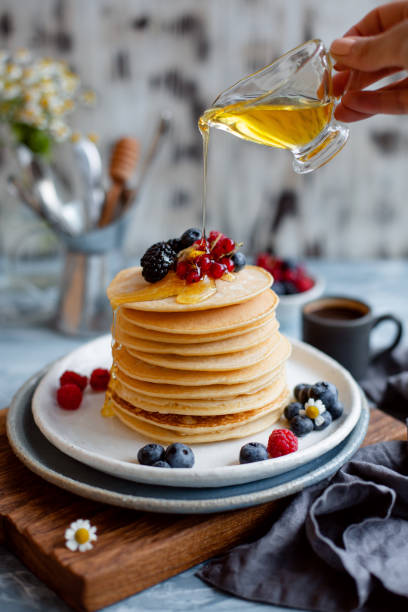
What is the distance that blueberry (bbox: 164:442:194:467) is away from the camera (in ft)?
4.29

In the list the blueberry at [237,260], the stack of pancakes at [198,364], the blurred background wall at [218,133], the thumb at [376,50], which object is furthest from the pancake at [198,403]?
the blurred background wall at [218,133]

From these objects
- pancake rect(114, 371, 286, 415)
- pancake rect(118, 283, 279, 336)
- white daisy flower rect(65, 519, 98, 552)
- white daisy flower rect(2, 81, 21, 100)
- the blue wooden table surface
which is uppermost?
white daisy flower rect(2, 81, 21, 100)

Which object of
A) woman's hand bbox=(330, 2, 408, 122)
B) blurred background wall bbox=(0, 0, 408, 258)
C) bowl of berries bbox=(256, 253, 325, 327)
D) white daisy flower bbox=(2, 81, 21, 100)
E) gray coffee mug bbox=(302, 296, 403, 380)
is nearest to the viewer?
woman's hand bbox=(330, 2, 408, 122)

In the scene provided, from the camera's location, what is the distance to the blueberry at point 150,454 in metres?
1.31

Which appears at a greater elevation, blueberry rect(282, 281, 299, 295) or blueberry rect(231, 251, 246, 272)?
blueberry rect(231, 251, 246, 272)

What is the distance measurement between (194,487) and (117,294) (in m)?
0.49

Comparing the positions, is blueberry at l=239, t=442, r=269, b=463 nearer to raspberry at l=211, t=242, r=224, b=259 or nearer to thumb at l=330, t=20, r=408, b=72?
raspberry at l=211, t=242, r=224, b=259

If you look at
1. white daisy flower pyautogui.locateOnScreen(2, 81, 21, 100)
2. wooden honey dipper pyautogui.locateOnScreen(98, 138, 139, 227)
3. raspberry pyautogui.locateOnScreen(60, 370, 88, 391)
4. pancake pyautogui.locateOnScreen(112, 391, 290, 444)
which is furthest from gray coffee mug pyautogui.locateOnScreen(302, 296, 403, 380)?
white daisy flower pyautogui.locateOnScreen(2, 81, 21, 100)

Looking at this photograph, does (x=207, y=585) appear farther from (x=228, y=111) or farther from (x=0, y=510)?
(x=228, y=111)

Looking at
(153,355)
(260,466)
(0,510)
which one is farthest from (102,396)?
(260,466)

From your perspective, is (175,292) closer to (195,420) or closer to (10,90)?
(195,420)

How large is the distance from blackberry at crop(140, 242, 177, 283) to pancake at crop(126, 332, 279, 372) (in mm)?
188

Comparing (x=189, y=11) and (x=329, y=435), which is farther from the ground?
(x=189, y=11)

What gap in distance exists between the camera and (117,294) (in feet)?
4.86
